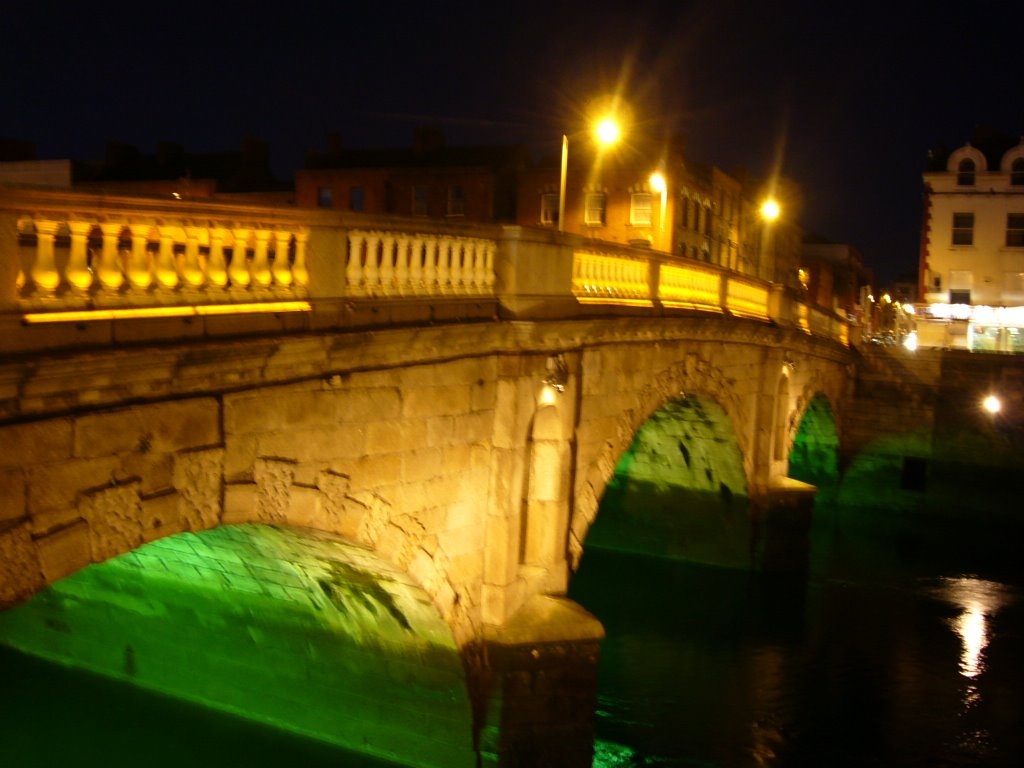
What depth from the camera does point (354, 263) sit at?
283 inches

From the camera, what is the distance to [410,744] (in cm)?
1012

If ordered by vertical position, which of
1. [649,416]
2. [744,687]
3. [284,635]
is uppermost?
[649,416]

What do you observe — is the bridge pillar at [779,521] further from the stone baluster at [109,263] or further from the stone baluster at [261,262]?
the stone baluster at [109,263]

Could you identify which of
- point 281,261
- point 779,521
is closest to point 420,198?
point 779,521

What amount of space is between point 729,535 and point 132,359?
46.9ft

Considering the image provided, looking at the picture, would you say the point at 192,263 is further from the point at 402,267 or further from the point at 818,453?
the point at 818,453

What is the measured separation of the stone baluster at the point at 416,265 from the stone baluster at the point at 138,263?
8.49 feet

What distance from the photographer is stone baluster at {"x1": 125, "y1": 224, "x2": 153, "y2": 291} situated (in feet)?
18.0

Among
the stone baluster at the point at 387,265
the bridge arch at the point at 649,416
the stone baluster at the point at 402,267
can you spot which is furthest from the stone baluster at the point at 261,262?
the bridge arch at the point at 649,416

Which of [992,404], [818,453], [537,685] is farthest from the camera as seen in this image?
[818,453]

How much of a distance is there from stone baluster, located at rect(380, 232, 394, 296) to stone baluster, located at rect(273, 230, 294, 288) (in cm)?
98

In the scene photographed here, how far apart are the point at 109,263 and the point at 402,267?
8.96 ft

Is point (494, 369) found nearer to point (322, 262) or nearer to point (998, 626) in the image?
point (322, 262)

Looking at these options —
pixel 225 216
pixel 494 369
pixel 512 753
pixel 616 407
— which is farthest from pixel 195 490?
pixel 616 407
